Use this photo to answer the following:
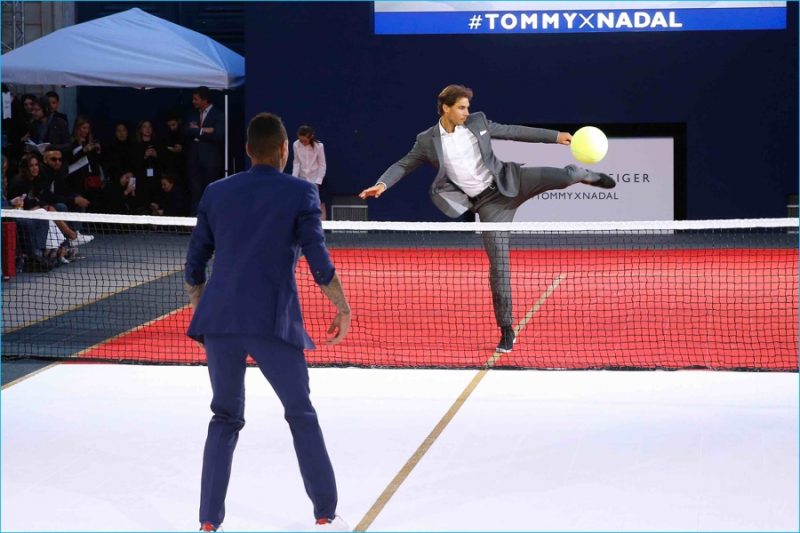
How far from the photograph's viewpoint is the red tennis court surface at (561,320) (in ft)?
32.0

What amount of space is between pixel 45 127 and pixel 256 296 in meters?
16.7

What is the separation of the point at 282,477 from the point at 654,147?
52.1ft

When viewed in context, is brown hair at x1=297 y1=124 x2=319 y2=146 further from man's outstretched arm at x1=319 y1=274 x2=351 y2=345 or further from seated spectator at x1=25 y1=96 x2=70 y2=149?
man's outstretched arm at x1=319 y1=274 x2=351 y2=345

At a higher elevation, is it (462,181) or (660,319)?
(462,181)

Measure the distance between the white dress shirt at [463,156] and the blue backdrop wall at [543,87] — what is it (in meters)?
12.0

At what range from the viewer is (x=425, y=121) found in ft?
70.8

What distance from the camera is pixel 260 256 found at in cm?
493

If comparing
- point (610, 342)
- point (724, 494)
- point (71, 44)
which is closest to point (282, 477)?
point (724, 494)

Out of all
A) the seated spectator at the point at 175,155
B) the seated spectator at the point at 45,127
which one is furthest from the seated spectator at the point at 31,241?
the seated spectator at the point at 175,155

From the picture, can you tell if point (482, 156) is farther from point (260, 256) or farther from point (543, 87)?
point (543, 87)

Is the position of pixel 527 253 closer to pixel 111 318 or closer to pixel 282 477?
pixel 111 318

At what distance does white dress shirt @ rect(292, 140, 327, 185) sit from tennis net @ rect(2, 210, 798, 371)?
2263 mm

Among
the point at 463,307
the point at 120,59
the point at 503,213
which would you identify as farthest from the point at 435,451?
the point at 120,59

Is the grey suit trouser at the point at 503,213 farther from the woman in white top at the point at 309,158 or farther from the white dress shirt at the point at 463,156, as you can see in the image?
the woman in white top at the point at 309,158
